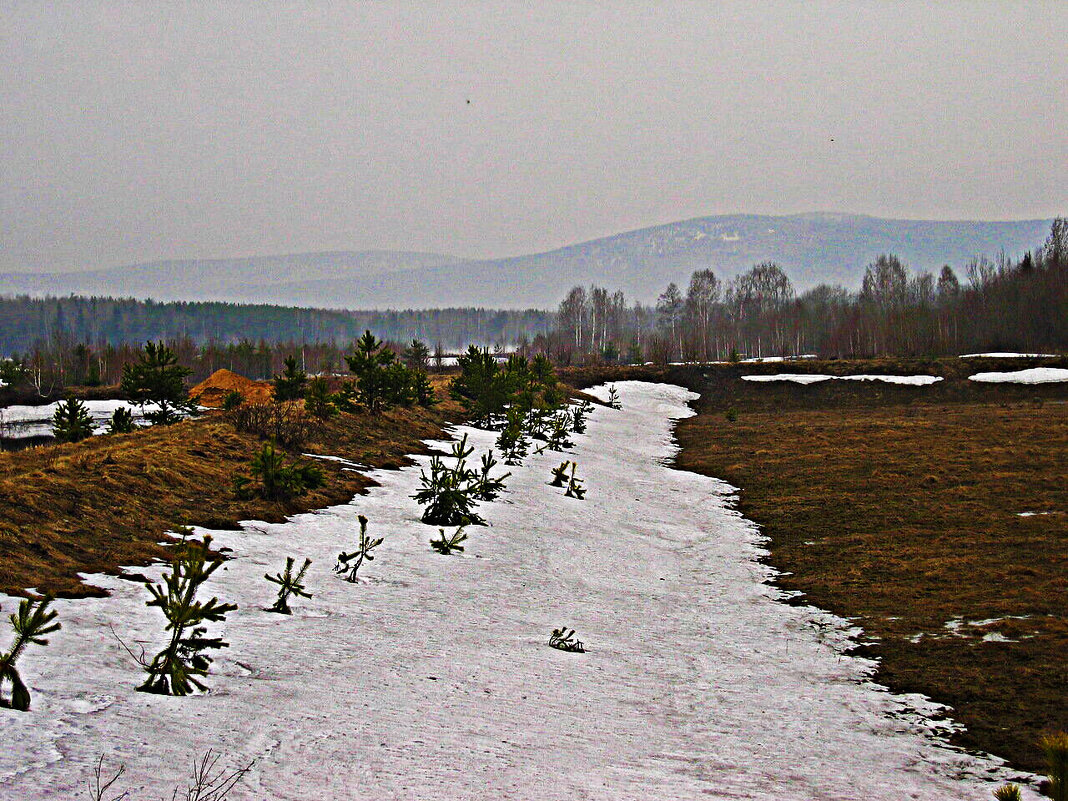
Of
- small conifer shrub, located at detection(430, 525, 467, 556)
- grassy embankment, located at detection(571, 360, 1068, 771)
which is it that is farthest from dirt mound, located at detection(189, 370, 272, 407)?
small conifer shrub, located at detection(430, 525, 467, 556)

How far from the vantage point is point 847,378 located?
54.5m

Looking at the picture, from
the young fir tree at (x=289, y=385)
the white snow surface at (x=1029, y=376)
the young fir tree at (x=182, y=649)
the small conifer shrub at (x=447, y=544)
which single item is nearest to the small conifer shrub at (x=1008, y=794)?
the young fir tree at (x=182, y=649)

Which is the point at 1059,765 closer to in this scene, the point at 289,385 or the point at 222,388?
the point at 289,385

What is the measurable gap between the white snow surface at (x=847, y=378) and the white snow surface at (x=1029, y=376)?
297 cm

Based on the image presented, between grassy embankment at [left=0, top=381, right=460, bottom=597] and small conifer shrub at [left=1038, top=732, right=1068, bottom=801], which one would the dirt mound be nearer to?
grassy embankment at [left=0, top=381, right=460, bottom=597]

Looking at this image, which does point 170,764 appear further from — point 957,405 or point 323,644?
point 957,405

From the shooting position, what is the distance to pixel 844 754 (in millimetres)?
6035

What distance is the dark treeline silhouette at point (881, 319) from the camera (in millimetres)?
88312

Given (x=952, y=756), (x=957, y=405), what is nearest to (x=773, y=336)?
(x=957, y=405)

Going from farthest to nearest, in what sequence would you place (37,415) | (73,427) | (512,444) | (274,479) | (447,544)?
(37,415)
(512,444)
(73,427)
(274,479)
(447,544)

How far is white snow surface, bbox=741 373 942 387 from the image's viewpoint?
52.6 meters

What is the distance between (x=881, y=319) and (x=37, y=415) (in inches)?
3816

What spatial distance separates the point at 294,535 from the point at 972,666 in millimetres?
8575

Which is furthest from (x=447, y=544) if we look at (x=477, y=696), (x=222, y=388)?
(x=222, y=388)
